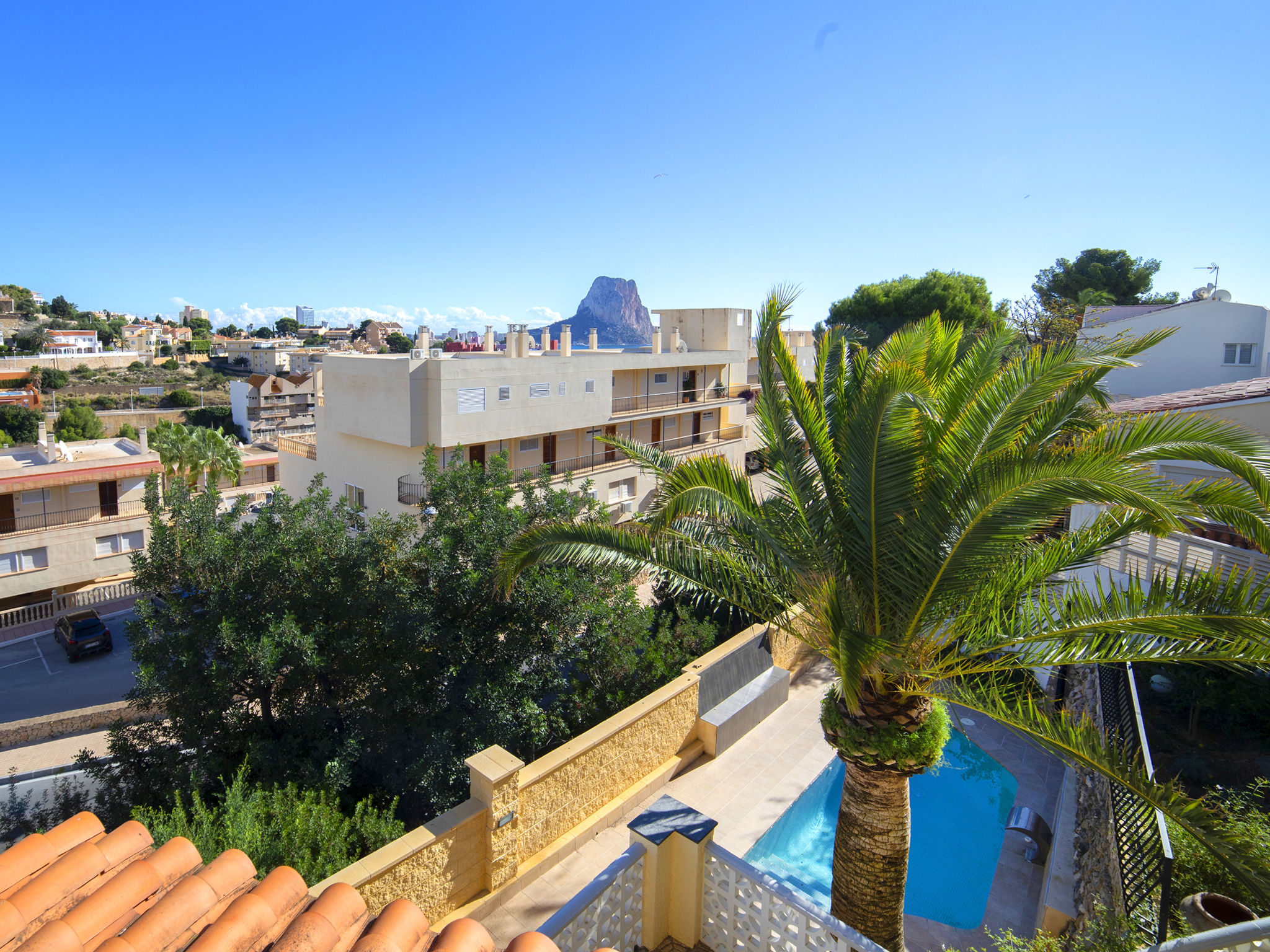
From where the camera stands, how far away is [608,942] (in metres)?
6.55

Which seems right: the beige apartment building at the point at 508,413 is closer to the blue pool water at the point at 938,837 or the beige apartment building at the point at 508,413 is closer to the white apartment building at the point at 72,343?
the blue pool water at the point at 938,837

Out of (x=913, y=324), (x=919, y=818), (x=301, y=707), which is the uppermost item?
(x=913, y=324)

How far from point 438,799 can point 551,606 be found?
2750 millimetres

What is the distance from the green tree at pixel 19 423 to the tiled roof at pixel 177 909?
2950 inches

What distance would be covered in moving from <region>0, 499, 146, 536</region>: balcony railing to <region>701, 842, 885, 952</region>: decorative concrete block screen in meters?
27.7

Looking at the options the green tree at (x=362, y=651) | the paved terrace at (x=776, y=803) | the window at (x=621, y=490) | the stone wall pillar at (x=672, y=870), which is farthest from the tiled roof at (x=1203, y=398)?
the window at (x=621, y=490)

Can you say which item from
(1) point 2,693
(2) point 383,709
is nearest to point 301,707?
(2) point 383,709

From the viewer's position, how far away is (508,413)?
25.0 m

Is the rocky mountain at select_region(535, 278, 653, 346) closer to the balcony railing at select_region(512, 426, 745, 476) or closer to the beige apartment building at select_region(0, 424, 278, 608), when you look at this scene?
the balcony railing at select_region(512, 426, 745, 476)

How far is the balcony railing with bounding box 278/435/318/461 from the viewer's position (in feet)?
96.1

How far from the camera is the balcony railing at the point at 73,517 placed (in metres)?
26.9

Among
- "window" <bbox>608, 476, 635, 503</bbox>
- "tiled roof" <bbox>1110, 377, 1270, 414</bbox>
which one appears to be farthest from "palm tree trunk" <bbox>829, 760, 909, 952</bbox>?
"window" <bbox>608, 476, 635, 503</bbox>

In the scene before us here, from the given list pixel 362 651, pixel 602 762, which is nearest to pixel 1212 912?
pixel 602 762

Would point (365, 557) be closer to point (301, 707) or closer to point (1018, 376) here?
point (301, 707)
